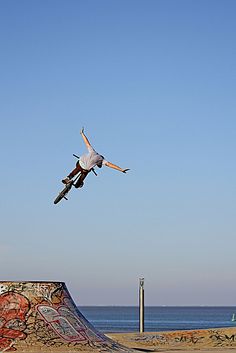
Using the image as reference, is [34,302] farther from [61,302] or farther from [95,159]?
[95,159]

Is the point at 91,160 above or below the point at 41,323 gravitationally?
above

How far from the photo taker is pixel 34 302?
86.6ft

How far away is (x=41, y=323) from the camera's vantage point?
85.6ft

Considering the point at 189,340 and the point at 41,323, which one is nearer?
the point at 41,323

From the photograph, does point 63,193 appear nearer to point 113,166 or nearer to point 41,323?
point 113,166

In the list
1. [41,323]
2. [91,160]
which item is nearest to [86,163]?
[91,160]

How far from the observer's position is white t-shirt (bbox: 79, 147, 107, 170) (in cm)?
2106

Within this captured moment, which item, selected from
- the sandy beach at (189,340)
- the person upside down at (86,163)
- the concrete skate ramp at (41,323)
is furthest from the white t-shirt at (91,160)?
the sandy beach at (189,340)

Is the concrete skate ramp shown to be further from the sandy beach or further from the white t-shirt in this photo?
the sandy beach

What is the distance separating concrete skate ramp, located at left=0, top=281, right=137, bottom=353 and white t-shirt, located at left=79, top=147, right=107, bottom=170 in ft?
22.5

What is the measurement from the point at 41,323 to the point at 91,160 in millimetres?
7338

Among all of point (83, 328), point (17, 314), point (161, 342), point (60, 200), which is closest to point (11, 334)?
point (17, 314)

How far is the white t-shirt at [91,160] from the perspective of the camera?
21.1 m

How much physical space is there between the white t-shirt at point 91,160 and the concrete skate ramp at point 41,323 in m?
6.86
